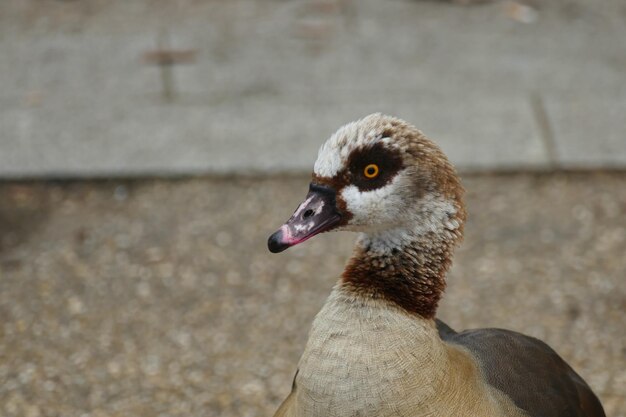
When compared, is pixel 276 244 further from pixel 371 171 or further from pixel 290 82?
pixel 290 82

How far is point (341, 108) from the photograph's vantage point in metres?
6.09

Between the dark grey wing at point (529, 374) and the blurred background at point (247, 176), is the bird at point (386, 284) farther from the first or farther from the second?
the blurred background at point (247, 176)

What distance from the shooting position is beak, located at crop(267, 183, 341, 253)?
2.83 metres

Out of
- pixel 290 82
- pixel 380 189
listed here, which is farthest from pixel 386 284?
pixel 290 82

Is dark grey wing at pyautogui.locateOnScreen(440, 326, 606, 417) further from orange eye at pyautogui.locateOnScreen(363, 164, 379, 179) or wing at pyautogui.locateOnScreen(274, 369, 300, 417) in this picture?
orange eye at pyautogui.locateOnScreen(363, 164, 379, 179)

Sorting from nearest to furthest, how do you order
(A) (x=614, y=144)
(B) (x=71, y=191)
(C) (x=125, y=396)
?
(C) (x=125, y=396), (B) (x=71, y=191), (A) (x=614, y=144)

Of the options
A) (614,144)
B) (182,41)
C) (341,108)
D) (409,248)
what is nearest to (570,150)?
(614,144)

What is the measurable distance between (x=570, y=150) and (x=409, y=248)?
3181mm

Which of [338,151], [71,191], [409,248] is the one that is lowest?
[71,191]

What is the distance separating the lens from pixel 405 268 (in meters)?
2.88

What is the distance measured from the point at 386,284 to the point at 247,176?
9.37 feet

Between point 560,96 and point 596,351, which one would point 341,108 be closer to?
point 560,96

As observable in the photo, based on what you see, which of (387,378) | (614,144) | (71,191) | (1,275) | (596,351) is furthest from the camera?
(614,144)

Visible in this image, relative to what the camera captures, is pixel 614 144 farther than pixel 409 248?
Yes
